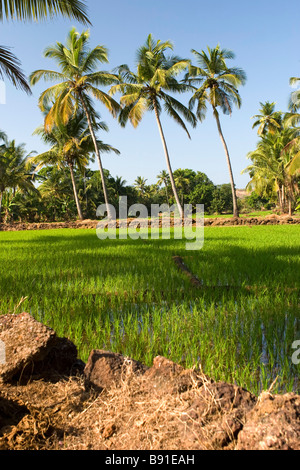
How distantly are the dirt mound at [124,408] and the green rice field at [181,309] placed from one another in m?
0.33

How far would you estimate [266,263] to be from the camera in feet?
14.0

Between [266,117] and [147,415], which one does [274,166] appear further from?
[147,415]

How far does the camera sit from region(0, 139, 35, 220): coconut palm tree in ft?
63.6

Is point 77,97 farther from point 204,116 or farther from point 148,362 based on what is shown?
point 148,362

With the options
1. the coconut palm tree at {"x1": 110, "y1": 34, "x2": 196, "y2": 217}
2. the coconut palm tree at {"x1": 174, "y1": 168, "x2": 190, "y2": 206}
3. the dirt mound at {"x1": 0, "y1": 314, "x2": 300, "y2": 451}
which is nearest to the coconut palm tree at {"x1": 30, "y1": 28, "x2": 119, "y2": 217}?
the coconut palm tree at {"x1": 110, "y1": 34, "x2": 196, "y2": 217}

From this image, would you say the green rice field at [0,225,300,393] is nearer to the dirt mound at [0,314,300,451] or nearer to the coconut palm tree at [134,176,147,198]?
the dirt mound at [0,314,300,451]

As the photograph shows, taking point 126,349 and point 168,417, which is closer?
point 168,417

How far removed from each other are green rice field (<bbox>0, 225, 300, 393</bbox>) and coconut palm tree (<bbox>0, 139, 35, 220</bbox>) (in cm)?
1626

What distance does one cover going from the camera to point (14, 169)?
2136cm

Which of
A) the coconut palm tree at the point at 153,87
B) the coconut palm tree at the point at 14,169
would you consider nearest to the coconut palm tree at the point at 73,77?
the coconut palm tree at the point at 153,87

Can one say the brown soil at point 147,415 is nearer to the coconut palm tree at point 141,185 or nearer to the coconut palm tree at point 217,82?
the coconut palm tree at point 217,82

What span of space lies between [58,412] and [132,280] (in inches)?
92.4

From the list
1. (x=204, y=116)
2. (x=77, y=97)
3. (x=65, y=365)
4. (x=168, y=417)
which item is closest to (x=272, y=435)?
→ (x=168, y=417)

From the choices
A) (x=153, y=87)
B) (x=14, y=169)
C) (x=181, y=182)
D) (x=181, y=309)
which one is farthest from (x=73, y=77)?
(x=181, y=182)
